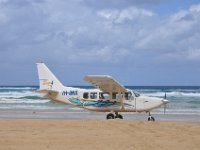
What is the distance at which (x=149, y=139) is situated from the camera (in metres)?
14.1

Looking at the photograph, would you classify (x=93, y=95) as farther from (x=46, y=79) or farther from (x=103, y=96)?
(x=46, y=79)

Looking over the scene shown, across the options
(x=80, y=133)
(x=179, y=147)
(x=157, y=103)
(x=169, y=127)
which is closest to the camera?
(x=179, y=147)

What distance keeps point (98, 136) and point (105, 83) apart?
35.4ft

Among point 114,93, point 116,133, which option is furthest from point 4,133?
point 114,93

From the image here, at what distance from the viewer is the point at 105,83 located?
992 inches

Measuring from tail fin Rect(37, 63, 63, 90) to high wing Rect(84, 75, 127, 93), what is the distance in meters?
2.83

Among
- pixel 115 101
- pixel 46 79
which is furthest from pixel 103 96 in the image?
pixel 46 79

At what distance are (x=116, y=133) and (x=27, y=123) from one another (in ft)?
15.0

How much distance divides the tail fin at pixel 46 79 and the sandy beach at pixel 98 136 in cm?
904

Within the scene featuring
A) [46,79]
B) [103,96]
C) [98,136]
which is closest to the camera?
[98,136]

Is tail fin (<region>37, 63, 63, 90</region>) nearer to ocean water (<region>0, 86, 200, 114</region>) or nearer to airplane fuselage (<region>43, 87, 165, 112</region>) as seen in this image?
airplane fuselage (<region>43, 87, 165, 112</region>)

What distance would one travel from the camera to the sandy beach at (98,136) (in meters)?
12.8

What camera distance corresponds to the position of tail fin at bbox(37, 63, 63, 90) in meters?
27.3

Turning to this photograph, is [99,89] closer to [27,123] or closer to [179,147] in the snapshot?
[27,123]
